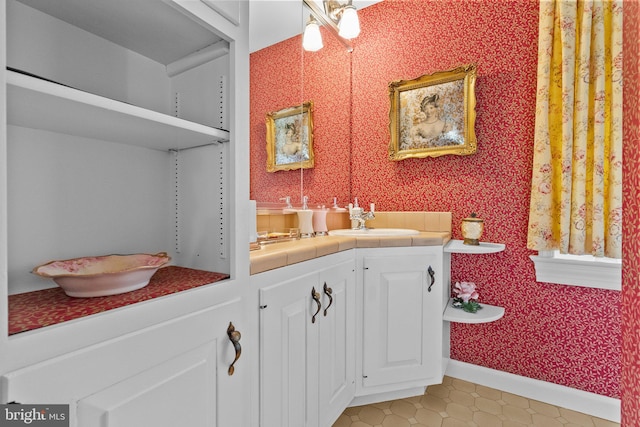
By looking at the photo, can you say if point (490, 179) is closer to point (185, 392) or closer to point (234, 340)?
point (234, 340)

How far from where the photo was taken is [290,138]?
75.6 inches

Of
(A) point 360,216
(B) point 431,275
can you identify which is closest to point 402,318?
(B) point 431,275

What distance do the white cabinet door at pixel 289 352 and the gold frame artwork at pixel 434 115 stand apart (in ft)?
4.37

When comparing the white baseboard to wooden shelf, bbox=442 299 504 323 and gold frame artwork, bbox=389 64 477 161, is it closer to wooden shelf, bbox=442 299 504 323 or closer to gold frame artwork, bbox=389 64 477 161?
wooden shelf, bbox=442 299 504 323

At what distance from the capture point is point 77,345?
586mm

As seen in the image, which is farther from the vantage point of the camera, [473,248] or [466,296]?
[466,296]

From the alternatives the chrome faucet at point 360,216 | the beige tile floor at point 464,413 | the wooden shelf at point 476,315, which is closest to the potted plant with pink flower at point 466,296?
the wooden shelf at point 476,315

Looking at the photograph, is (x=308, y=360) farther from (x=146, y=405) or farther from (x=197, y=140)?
(x=197, y=140)

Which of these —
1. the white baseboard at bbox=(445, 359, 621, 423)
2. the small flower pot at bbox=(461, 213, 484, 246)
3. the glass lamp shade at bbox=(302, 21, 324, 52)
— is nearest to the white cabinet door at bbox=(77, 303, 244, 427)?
the small flower pot at bbox=(461, 213, 484, 246)

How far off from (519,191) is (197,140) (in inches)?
72.7

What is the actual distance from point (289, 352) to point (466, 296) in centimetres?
128

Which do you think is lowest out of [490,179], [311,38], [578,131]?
[490,179]

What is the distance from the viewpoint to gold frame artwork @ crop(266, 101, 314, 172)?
5.76ft

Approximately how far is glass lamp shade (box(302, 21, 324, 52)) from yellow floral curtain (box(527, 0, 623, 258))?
52.0 inches
